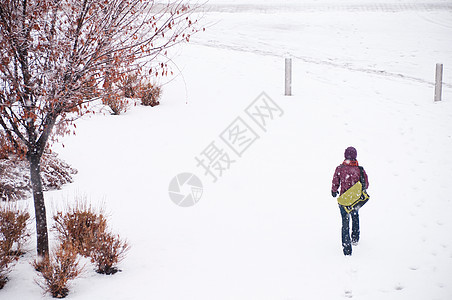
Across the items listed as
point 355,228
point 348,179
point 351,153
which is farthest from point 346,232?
point 351,153

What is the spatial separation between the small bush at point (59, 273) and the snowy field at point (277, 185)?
0.15 meters

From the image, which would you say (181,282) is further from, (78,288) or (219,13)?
(219,13)

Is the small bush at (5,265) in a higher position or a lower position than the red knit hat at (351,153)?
lower

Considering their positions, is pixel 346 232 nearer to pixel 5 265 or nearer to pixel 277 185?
pixel 277 185

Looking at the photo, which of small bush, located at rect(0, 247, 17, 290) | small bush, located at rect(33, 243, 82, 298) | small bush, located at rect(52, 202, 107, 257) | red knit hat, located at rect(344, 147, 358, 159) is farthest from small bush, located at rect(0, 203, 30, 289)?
red knit hat, located at rect(344, 147, 358, 159)

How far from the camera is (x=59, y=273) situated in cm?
512

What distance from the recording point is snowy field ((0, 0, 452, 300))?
5.54 m

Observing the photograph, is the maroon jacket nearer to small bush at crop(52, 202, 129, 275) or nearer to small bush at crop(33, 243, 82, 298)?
small bush at crop(52, 202, 129, 275)

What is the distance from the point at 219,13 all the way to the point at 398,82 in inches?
592

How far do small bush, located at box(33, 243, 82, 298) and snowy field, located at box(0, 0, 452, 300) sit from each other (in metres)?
0.15

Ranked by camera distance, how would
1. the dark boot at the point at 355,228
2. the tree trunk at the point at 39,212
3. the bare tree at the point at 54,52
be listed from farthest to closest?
the dark boot at the point at 355,228
the tree trunk at the point at 39,212
the bare tree at the point at 54,52

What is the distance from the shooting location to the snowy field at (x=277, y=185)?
18.2ft

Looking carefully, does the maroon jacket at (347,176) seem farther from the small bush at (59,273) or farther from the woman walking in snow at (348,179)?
the small bush at (59,273)

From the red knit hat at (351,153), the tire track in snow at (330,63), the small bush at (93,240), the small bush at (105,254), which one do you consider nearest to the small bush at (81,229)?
the small bush at (93,240)
